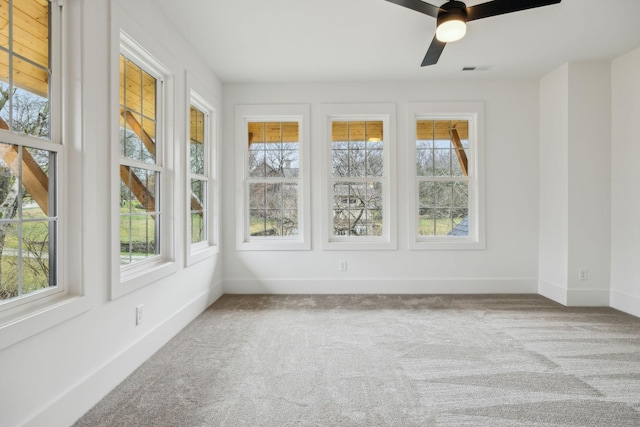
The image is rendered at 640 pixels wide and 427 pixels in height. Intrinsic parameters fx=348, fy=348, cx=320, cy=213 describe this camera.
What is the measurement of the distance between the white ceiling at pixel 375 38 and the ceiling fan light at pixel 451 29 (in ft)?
0.90

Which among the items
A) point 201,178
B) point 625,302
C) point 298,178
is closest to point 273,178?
point 298,178

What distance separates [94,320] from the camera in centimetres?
197

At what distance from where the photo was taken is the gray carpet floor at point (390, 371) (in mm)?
1826

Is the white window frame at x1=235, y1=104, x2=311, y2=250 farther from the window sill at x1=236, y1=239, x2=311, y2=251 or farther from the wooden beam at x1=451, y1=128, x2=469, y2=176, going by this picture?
the wooden beam at x1=451, y1=128, x2=469, y2=176

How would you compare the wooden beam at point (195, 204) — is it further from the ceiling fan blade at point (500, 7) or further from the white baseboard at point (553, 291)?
the white baseboard at point (553, 291)

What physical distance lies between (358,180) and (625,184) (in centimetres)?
276

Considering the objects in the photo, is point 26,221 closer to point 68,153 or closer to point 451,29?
point 68,153

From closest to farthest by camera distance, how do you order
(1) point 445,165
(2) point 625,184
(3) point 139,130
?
(3) point 139,130 < (2) point 625,184 < (1) point 445,165

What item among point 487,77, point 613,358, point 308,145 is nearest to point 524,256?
point 613,358

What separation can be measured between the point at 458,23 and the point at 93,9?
2289mm

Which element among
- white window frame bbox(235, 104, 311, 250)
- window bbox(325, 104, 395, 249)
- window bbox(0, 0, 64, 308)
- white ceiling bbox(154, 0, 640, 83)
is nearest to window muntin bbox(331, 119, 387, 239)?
window bbox(325, 104, 395, 249)

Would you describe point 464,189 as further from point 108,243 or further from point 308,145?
point 108,243

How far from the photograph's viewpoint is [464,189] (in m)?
4.37

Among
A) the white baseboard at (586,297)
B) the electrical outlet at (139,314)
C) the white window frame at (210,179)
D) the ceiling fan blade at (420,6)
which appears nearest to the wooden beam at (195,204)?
the white window frame at (210,179)
